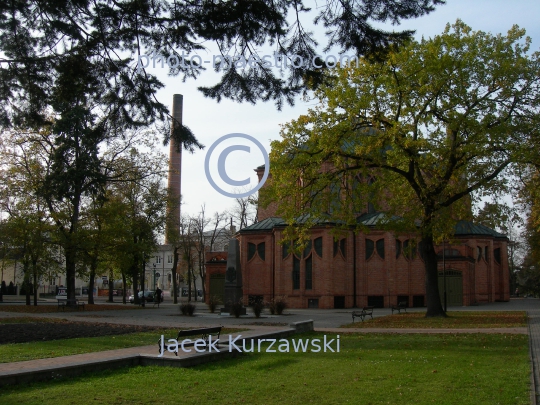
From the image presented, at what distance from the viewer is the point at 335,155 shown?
26188 mm

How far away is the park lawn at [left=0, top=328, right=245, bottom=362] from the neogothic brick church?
85.3 feet

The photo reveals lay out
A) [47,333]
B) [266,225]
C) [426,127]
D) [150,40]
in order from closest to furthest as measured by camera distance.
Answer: [150,40], [47,333], [426,127], [266,225]

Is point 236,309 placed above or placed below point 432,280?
below

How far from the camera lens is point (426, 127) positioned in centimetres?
2689

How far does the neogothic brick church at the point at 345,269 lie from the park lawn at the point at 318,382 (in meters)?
28.3

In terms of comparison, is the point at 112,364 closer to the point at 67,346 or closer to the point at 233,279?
the point at 67,346

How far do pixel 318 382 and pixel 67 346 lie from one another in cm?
770

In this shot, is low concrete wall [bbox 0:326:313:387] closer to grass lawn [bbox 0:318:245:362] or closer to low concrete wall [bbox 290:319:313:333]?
grass lawn [bbox 0:318:245:362]

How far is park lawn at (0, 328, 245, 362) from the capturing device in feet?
42.9

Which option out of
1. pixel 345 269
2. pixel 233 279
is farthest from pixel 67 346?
pixel 345 269

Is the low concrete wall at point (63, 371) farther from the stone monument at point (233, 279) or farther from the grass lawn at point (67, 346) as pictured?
the stone monument at point (233, 279)

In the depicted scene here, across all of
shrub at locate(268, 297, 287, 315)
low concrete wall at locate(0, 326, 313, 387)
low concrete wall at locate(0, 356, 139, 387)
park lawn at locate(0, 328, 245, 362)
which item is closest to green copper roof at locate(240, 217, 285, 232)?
shrub at locate(268, 297, 287, 315)

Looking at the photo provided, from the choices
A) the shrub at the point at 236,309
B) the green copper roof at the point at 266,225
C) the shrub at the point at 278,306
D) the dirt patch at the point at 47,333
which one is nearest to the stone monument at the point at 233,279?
the shrub at the point at 278,306

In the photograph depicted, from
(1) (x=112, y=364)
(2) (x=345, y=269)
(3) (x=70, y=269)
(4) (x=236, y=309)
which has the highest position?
(3) (x=70, y=269)
